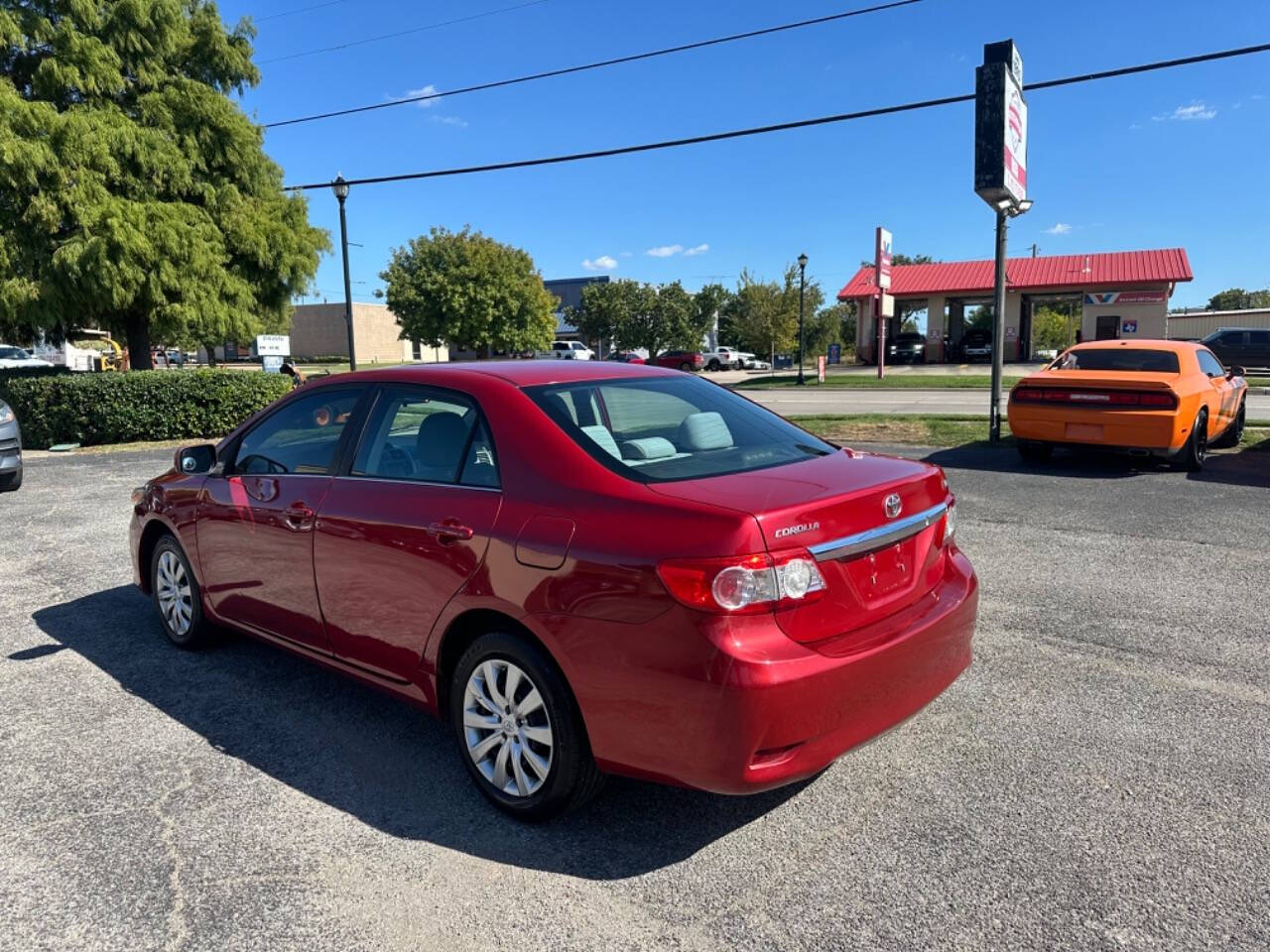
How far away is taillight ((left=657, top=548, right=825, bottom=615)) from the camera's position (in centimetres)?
261

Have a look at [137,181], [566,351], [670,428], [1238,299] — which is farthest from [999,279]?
[1238,299]

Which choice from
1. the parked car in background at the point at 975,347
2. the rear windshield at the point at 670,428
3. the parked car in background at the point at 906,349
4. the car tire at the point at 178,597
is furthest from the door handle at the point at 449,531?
the parked car in background at the point at 975,347

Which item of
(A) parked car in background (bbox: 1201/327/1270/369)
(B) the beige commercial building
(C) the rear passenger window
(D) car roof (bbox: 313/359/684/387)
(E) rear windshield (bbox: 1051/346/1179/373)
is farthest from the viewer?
(B) the beige commercial building

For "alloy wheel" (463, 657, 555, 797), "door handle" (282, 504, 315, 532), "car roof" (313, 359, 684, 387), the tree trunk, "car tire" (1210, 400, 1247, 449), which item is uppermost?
the tree trunk

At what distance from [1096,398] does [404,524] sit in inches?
353

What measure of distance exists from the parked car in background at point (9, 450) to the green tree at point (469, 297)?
3415cm

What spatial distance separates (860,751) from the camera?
143 inches

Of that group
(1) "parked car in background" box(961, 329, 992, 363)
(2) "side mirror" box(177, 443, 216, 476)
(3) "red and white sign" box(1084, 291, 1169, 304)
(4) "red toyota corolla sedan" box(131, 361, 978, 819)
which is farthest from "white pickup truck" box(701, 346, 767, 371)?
(4) "red toyota corolla sedan" box(131, 361, 978, 819)

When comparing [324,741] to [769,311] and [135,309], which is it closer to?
[135,309]

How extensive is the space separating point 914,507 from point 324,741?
8.65 feet

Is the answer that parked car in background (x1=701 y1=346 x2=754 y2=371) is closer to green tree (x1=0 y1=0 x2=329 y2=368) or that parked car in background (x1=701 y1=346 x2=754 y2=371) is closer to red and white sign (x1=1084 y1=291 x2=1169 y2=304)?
red and white sign (x1=1084 y1=291 x2=1169 y2=304)

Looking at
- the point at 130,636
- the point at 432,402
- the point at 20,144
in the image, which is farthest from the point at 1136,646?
the point at 20,144

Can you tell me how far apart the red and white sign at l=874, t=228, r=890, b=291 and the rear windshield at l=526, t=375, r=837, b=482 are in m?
31.2

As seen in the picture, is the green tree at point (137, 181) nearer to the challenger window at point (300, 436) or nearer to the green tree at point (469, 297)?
the challenger window at point (300, 436)
